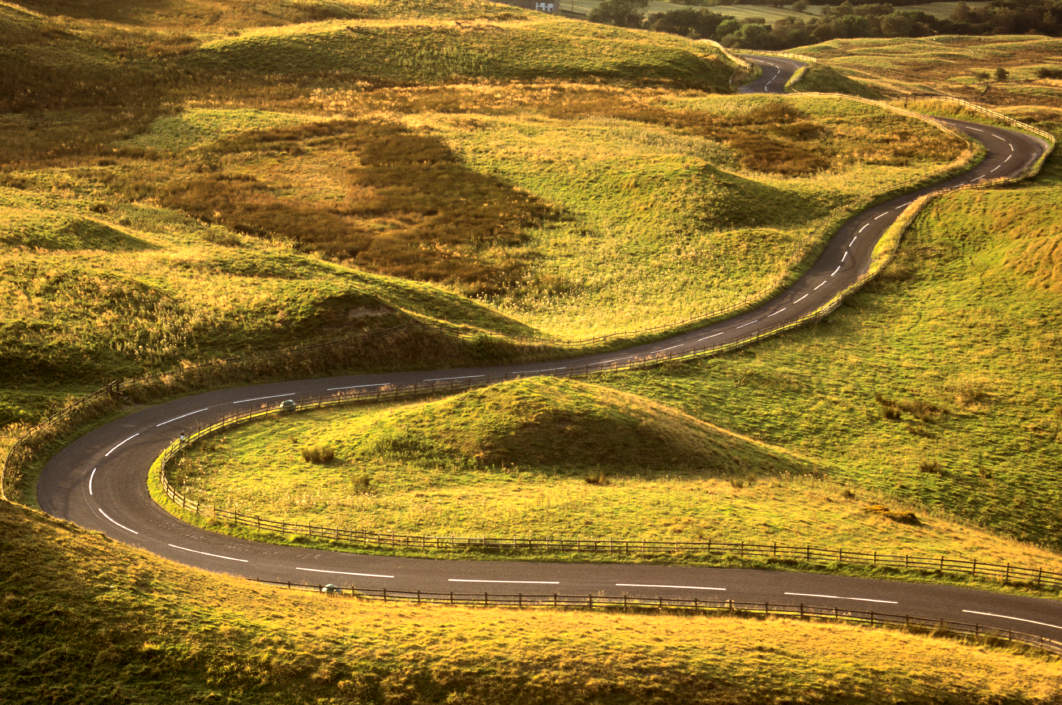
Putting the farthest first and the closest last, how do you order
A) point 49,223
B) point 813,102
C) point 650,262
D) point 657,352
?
point 813,102
point 650,262
point 49,223
point 657,352

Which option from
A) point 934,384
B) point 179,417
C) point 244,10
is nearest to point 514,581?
point 179,417

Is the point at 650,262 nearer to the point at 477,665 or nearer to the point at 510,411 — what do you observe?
the point at 510,411

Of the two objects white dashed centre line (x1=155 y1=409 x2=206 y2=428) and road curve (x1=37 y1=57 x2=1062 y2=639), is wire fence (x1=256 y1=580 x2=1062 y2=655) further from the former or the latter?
white dashed centre line (x1=155 y1=409 x2=206 y2=428)

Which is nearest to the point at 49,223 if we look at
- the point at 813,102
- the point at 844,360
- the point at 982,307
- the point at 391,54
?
the point at 844,360

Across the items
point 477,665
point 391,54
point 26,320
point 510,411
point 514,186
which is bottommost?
point 477,665

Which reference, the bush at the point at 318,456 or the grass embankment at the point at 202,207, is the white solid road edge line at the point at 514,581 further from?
the grass embankment at the point at 202,207
